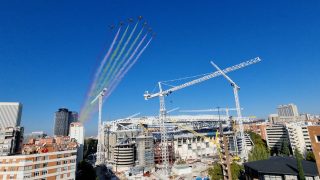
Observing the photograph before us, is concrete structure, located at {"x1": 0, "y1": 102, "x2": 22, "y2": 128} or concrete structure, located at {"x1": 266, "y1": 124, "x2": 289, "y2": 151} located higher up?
concrete structure, located at {"x1": 0, "y1": 102, "x2": 22, "y2": 128}

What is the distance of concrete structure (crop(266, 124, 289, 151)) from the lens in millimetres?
121250

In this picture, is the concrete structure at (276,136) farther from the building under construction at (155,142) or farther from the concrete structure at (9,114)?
the concrete structure at (9,114)

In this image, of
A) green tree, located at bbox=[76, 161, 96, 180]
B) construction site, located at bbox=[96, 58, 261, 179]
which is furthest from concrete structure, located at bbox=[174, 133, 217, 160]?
green tree, located at bbox=[76, 161, 96, 180]

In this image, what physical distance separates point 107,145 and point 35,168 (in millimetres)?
110257

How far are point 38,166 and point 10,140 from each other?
5285cm

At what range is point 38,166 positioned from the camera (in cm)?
5288

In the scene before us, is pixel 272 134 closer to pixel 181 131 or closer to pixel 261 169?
pixel 181 131

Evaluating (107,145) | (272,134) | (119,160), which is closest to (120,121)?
(107,145)

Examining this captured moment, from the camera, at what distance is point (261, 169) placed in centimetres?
4512

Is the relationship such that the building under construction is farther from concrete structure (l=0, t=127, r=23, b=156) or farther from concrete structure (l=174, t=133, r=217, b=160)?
concrete structure (l=0, t=127, r=23, b=156)

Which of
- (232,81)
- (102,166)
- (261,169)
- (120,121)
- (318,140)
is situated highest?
(232,81)

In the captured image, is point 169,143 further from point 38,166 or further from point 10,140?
point 38,166

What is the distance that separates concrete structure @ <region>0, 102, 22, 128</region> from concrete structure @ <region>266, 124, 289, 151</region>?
175433 mm

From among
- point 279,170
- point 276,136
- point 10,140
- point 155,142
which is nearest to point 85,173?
point 10,140
